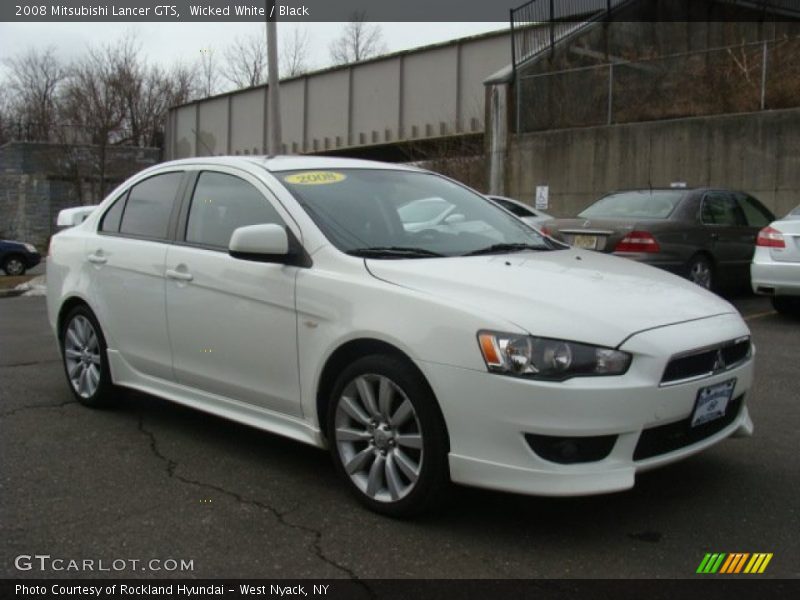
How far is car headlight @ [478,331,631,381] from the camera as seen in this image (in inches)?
125

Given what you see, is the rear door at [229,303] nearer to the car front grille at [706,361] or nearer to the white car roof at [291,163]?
the white car roof at [291,163]

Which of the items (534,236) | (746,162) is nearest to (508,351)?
(534,236)

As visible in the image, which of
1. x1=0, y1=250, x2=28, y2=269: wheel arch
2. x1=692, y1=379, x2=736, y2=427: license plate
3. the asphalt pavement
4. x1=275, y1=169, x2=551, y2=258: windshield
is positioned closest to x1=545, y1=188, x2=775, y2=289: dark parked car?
x1=275, y1=169, x2=551, y2=258: windshield

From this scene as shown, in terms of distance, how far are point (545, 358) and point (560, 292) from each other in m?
0.43

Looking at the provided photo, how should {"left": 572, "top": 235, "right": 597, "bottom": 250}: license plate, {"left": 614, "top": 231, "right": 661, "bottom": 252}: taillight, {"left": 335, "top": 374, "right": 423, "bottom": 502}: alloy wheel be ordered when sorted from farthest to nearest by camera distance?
{"left": 572, "top": 235, "right": 597, "bottom": 250}: license plate, {"left": 614, "top": 231, "right": 661, "bottom": 252}: taillight, {"left": 335, "top": 374, "right": 423, "bottom": 502}: alloy wheel

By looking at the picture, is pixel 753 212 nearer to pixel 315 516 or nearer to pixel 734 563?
pixel 734 563

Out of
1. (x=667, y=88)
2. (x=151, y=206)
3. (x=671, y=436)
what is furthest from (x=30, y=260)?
(x=671, y=436)

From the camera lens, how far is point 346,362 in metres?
3.77

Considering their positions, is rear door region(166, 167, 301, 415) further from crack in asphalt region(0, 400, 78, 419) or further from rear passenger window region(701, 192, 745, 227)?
rear passenger window region(701, 192, 745, 227)

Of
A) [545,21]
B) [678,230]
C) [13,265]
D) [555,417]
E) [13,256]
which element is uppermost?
[545,21]

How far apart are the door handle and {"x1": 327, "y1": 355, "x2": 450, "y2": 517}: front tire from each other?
1.29 metres

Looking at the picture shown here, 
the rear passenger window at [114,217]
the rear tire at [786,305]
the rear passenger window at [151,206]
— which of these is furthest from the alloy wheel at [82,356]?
the rear tire at [786,305]

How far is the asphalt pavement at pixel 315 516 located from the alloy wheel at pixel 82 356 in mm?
476

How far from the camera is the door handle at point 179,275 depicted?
4534mm
